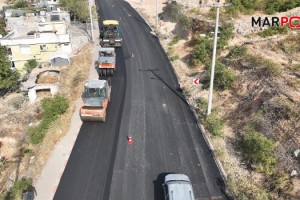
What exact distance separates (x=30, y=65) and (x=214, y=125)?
30.3 metres

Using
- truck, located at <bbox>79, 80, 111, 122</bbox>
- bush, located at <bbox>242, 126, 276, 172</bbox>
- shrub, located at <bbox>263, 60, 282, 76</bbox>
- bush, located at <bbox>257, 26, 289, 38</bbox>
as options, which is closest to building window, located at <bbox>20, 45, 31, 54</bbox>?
truck, located at <bbox>79, 80, 111, 122</bbox>

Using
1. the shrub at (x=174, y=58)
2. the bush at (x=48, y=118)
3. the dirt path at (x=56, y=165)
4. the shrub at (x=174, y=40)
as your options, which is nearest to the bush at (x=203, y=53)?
the shrub at (x=174, y=58)

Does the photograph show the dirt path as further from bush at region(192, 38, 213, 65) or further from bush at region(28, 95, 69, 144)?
bush at region(192, 38, 213, 65)

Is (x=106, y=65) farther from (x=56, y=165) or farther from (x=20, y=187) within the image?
(x=20, y=187)

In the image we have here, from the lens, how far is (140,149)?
74.1ft

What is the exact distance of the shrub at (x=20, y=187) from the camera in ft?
59.3

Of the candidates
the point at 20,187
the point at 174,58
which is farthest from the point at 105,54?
the point at 20,187

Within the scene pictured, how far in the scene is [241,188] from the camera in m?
18.8

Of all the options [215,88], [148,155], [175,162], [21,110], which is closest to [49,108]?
[21,110]

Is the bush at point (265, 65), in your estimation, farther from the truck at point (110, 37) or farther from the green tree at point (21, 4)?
the green tree at point (21, 4)

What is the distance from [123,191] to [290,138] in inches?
480

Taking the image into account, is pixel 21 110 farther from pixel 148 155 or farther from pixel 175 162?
pixel 175 162

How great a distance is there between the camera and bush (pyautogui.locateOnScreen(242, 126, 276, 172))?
65.1ft

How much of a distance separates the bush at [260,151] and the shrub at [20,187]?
15214 mm
